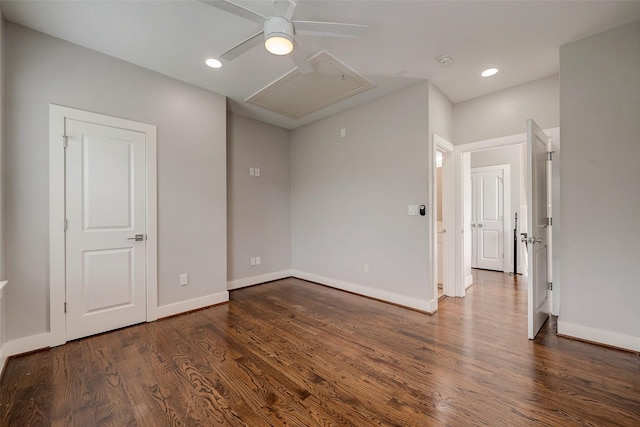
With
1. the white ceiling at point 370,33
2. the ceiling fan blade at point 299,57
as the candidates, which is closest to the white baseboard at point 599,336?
the white ceiling at point 370,33

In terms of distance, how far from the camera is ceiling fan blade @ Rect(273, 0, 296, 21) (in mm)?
1690

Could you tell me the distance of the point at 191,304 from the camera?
10.5 feet

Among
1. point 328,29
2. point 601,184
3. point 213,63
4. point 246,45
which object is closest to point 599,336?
point 601,184

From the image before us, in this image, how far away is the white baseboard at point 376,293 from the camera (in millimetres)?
3131

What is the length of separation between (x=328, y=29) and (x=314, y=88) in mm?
1479

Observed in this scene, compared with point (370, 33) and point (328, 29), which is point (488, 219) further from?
point (328, 29)

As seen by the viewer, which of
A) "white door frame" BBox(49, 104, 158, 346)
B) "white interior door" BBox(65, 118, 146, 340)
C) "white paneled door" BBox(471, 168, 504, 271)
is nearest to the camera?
"white door frame" BBox(49, 104, 158, 346)

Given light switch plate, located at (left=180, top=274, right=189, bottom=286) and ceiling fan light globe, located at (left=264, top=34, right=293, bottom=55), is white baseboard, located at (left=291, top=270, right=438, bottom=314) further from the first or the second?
ceiling fan light globe, located at (left=264, top=34, right=293, bottom=55)

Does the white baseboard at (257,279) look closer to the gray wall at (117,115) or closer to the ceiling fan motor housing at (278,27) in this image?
the gray wall at (117,115)

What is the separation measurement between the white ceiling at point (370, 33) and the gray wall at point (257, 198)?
1305mm

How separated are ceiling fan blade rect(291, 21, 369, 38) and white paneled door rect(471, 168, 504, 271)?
4.86 metres

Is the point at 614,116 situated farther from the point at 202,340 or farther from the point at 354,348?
the point at 202,340

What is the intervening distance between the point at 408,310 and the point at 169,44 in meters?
3.88

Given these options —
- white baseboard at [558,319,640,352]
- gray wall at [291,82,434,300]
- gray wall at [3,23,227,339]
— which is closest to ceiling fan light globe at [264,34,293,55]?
gray wall at [3,23,227,339]
